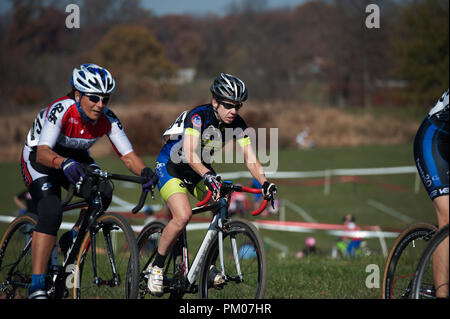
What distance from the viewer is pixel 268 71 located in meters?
69.8

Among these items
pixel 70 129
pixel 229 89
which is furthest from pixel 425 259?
pixel 70 129

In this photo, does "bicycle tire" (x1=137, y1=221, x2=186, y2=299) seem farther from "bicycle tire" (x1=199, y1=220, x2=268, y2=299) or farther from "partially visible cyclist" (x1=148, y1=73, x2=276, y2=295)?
"bicycle tire" (x1=199, y1=220, x2=268, y2=299)

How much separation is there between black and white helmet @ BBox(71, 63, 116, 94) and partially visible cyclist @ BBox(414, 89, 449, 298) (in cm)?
287

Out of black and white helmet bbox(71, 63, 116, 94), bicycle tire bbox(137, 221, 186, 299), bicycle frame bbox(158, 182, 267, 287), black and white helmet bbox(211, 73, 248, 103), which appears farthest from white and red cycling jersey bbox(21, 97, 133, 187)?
bicycle frame bbox(158, 182, 267, 287)

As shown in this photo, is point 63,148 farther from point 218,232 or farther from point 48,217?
point 218,232

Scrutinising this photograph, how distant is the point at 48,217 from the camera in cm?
527

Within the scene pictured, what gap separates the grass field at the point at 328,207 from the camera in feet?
23.6

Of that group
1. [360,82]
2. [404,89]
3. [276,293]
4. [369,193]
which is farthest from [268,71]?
[276,293]

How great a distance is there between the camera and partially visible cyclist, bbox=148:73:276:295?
535 centimetres

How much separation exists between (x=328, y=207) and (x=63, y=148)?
877 inches

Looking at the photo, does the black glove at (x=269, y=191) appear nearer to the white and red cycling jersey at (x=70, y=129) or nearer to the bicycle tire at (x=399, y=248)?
the bicycle tire at (x=399, y=248)

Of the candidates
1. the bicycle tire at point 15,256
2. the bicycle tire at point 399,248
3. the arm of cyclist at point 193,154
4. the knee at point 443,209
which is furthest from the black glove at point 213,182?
the bicycle tire at point 15,256

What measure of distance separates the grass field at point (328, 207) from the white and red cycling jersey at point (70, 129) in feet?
4.87

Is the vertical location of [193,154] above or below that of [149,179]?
above
